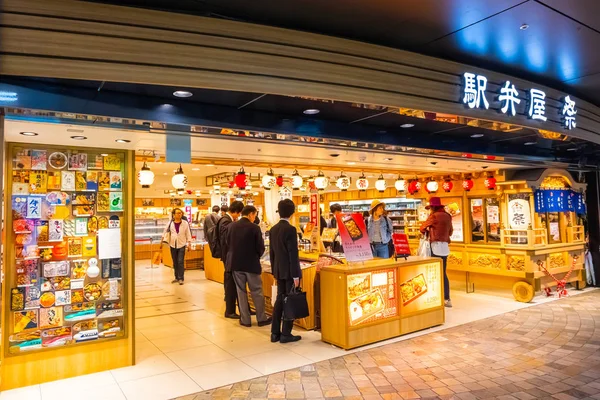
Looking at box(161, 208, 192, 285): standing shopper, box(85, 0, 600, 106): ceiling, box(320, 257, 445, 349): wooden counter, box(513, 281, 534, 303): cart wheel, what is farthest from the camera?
box(161, 208, 192, 285): standing shopper

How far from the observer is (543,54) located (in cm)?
394

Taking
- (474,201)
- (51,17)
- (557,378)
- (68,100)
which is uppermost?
(51,17)

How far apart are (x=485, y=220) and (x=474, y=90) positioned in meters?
5.60

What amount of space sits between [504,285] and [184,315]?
6.15 meters

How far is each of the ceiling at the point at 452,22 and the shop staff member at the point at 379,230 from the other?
374cm

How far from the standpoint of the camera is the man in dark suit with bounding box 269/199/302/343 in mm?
5164

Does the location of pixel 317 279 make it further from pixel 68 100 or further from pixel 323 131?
pixel 68 100

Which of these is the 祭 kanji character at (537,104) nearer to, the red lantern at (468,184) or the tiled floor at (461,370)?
the tiled floor at (461,370)

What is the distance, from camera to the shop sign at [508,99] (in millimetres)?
3956

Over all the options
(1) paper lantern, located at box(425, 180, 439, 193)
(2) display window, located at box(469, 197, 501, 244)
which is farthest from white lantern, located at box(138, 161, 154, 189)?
(2) display window, located at box(469, 197, 501, 244)

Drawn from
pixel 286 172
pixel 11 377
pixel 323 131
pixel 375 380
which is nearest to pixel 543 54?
pixel 323 131

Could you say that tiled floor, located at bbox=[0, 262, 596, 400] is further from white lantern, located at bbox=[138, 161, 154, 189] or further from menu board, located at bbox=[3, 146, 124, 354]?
white lantern, located at bbox=[138, 161, 154, 189]

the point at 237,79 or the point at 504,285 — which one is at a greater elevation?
the point at 237,79

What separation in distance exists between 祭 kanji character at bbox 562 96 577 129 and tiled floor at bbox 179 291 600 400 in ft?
9.09
